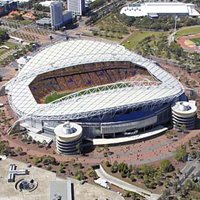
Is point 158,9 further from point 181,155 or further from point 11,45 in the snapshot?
point 181,155

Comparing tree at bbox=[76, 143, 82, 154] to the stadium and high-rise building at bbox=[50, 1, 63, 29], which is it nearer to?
the stadium

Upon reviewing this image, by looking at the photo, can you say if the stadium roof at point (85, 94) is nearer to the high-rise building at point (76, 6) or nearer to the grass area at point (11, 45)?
the grass area at point (11, 45)

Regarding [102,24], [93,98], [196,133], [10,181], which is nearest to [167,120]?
[196,133]

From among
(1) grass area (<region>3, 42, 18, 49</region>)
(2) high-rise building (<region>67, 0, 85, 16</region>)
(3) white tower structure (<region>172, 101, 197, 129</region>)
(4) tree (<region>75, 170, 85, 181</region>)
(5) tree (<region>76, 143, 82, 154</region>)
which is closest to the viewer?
(4) tree (<region>75, 170, 85, 181</region>)

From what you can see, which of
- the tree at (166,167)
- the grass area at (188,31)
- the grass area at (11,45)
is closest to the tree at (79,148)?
the tree at (166,167)

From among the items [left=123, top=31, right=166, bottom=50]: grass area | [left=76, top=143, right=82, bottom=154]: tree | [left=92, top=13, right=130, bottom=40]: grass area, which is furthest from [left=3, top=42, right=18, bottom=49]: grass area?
[left=76, top=143, right=82, bottom=154]: tree

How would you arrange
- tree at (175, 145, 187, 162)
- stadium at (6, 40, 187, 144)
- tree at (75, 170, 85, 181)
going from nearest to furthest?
tree at (75, 170, 85, 181) → tree at (175, 145, 187, 162) → stadium at (6, 40, 187, 144)
